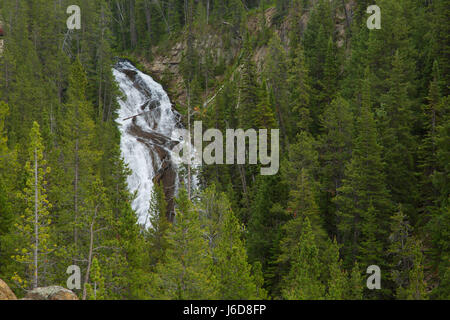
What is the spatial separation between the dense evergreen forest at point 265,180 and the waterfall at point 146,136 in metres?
3.84

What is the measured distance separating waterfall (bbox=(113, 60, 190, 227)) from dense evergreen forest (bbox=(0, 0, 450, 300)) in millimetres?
3839

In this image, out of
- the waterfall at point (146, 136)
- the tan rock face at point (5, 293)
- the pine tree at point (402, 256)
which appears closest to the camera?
the tan rock face at point (5, 293)

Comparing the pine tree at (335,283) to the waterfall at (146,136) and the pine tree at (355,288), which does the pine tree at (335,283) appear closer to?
the pine tree at (355,288)

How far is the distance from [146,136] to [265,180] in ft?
84.9

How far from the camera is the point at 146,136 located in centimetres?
5394

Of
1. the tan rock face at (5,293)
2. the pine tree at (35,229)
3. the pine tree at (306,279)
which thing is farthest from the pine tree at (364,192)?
the tan rock face at (5,293)

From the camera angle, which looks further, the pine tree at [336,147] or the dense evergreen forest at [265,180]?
the pine tree at [336,147]

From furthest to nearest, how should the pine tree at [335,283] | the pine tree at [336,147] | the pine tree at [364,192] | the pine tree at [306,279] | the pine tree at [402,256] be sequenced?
the pine tree at [336,147]
the pine tree at [364,192]
the pine tree at [402,256]
the pine tree at [335,283]
the pine tree at [306,279]

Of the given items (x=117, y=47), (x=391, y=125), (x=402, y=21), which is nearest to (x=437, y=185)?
(x=391, y=125)

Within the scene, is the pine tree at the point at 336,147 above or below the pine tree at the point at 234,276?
above

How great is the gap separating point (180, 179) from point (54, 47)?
25740 mm

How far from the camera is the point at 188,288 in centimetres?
1878

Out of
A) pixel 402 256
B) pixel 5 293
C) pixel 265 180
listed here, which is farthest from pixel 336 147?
pixel 5 293

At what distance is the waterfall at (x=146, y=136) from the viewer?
45397mm
